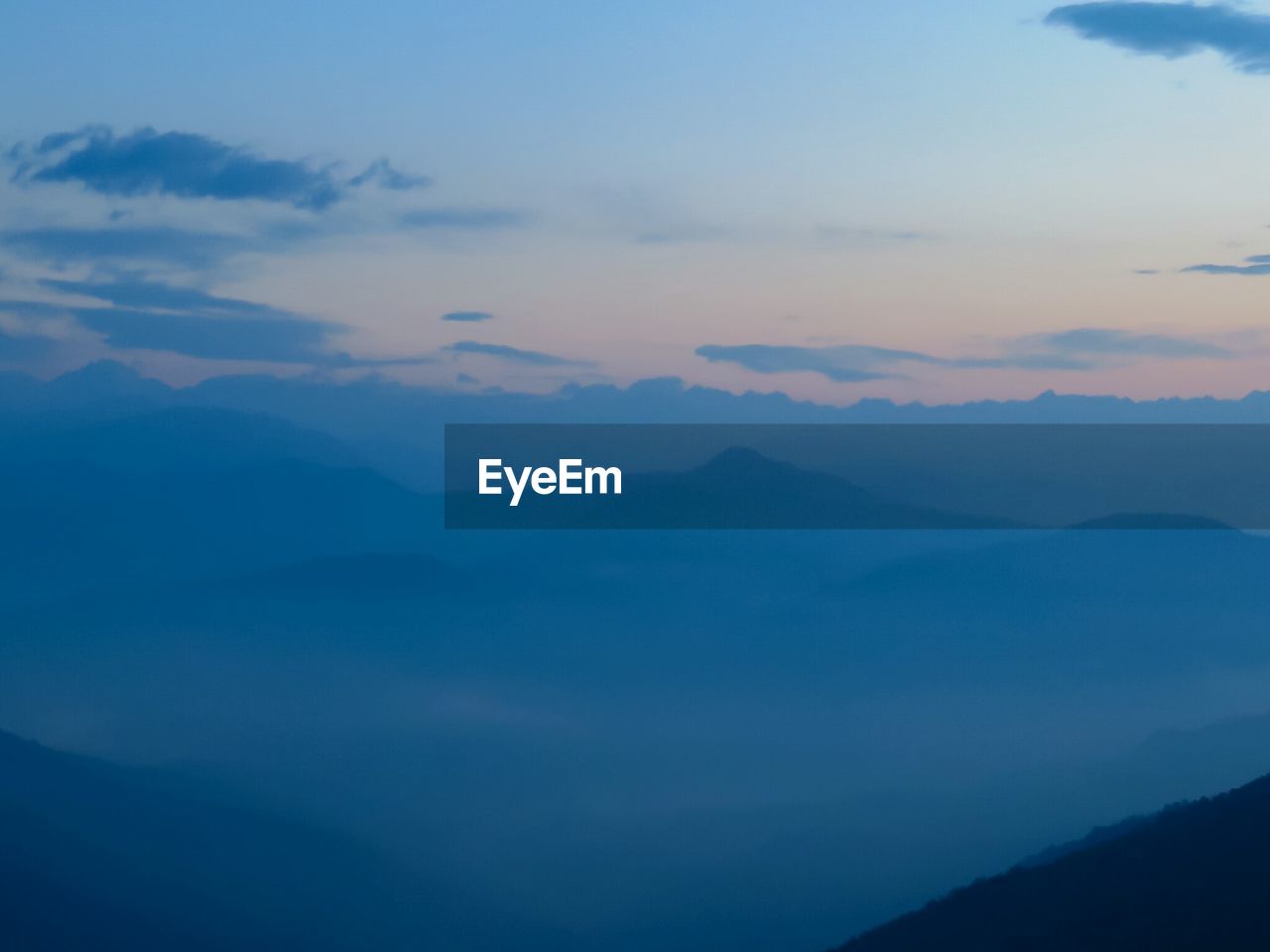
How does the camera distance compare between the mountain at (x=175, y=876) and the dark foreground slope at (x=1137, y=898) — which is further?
the mountain at (x=175, y=876)

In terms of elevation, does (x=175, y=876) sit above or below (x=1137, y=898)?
below

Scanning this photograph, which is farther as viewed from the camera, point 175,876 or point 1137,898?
point 175,876

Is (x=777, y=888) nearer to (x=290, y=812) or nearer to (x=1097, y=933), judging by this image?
(x=290, y=812)

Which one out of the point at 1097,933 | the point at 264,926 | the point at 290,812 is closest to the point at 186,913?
the point at 264,926

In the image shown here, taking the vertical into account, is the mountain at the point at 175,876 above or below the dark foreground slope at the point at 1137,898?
below
